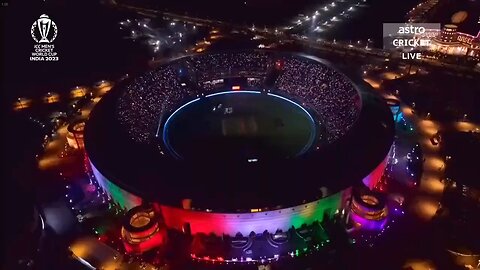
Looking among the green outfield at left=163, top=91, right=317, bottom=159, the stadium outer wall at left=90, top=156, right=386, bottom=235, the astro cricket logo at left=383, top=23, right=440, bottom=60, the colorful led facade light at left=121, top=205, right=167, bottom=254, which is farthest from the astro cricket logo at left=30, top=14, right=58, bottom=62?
the astro cricket logo at left=383, top=23, right=440, bottom=60

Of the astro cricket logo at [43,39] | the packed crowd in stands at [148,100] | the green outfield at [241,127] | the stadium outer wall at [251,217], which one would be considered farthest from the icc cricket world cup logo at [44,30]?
the stadium outer wall at [251,217]

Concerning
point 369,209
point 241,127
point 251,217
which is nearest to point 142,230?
point 251,217

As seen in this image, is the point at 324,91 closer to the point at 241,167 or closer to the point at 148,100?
the point at 241,167

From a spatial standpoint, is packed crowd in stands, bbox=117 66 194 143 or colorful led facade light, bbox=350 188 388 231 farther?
packed crowd in stands, bbox=117 66 194 143

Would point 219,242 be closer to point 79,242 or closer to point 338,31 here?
point 79,242

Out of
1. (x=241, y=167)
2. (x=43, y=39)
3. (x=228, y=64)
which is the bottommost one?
(x=241, y=167)

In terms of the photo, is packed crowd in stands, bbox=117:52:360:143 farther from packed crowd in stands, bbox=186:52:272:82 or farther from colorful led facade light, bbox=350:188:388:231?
colorful led facade light, bbox=350:188:388:231

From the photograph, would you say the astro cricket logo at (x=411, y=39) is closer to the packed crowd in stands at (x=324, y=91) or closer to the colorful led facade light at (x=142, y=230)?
the packed crowd in stands at (x=324, y=91)
